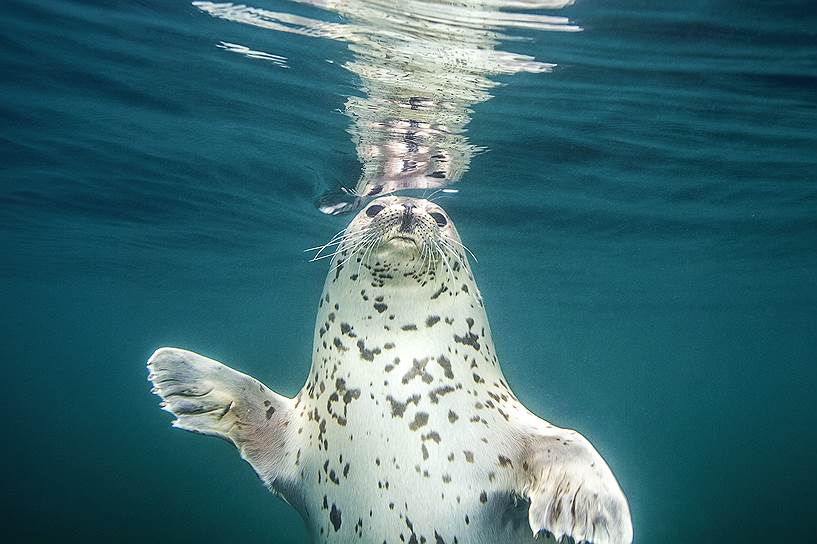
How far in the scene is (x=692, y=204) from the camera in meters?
14.0

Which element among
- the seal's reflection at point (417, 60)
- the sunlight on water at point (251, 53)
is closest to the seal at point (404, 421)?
the seal's reflection at point (417, 60)

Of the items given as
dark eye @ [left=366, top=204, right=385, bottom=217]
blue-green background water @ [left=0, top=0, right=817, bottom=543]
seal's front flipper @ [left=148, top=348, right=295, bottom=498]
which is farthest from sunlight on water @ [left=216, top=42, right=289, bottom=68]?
seal's front flipper @ [left=148, top=348, right=295, bottom=498]

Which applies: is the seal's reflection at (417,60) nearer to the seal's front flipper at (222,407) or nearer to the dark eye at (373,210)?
the dark eye at (373,210)

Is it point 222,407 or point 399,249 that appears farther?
point 222,407

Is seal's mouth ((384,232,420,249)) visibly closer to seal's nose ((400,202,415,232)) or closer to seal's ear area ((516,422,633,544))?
seal's nose ((400,202,415,232))

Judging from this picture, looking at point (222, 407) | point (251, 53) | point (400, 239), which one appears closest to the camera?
point (400, 239)

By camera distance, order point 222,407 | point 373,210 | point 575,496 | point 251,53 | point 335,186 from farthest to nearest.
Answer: point 335,186 < point 251,53 < point 373,210 < point 222,407 < point 575,496

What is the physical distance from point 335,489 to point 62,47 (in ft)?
22.4

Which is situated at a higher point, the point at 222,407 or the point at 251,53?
the point at 251,53

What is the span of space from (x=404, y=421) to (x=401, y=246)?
3.46ft

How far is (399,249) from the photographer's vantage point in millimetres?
3975

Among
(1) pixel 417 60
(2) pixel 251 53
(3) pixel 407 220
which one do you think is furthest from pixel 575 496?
(2) pixel 251 53

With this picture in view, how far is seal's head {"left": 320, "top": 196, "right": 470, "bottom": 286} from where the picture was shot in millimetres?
3984

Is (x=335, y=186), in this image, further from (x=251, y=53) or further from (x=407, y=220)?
(x=407, y=220)
